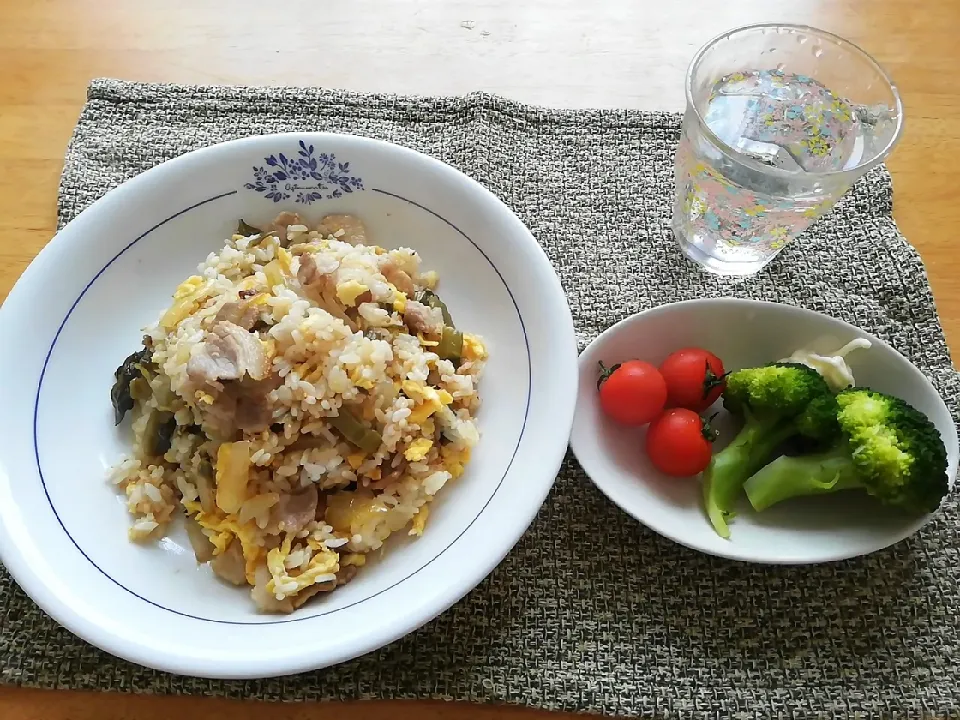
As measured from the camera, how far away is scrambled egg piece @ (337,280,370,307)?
1257 mm

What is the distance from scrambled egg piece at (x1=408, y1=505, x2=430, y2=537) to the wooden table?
3.74 feet

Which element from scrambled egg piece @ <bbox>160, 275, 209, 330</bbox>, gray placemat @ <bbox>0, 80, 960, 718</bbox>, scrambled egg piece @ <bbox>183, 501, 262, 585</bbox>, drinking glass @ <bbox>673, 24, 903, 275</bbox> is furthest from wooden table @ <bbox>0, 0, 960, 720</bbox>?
scrambled egg piece @ <bbox>183, 501, 262, 585</bbox>

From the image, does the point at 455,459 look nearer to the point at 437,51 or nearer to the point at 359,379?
the point at 359,379

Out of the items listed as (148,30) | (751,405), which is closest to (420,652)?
(751,405)

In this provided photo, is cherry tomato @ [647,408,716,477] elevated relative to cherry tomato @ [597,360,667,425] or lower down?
lower down

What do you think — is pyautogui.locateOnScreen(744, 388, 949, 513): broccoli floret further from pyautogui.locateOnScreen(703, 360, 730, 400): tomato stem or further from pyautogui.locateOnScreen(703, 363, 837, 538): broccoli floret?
pyautogui.locateOnScreen(703, 360, 730, 400): tomato stem

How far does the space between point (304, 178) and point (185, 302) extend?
35 centimetres

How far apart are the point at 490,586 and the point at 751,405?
1.81 ft

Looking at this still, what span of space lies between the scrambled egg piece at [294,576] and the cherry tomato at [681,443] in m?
0.58

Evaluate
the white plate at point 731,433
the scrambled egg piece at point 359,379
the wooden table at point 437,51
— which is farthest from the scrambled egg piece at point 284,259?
the wooden table at point 437,51

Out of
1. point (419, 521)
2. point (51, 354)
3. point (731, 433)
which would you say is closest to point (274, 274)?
point (51, 354)

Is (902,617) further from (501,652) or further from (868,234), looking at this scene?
(868,234)

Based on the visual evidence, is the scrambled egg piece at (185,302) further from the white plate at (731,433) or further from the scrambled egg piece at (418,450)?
the white plate at (731,433)

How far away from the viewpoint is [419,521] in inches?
46.9
